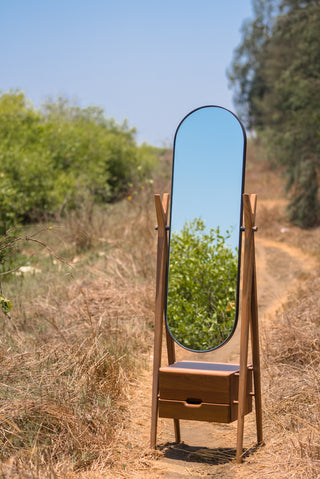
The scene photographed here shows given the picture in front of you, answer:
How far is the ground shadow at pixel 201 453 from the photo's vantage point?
11.7 ft

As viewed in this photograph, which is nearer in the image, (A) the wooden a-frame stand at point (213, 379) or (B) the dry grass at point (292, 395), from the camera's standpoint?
(B) the dry grass at point (292, 395)

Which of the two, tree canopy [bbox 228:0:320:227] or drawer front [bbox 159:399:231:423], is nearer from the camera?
drawer front [bbox 159:399:231:423]

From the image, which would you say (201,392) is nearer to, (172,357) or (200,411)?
(200,411)

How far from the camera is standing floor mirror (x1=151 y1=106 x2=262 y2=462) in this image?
11.1ft

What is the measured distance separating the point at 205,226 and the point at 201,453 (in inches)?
56.7

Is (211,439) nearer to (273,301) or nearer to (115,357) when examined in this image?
(115,357)

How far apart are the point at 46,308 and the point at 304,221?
8565mm

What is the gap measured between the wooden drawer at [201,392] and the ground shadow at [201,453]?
12.2 inches

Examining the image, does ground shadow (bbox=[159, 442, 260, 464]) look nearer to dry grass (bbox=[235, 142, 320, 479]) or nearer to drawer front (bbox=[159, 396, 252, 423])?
dry grass (bbox=[235, 142, 320, 479])

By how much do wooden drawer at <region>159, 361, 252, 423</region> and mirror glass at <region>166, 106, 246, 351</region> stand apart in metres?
0.21

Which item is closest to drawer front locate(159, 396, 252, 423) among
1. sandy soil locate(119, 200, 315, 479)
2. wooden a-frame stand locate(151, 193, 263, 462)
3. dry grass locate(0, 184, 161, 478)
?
wooden a-frame stand locate(151, 193, 263, 462)

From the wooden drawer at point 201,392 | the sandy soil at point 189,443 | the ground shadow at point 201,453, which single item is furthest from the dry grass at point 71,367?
the wooden drawer at point 201,392

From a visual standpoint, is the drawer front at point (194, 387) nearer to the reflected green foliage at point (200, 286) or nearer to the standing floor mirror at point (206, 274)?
the standing floor mirror at point (206, 274)

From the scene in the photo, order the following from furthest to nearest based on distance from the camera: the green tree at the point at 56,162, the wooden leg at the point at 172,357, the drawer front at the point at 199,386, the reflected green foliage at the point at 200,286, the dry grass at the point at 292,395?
1. the green tree at the point at 56,162
2. the wooden leg at the point at 172,357
3. the reflected green foliage at the point at 200,286
4. the drawer front at the point at 199,386
5. the dry grass at the point at 292,395
